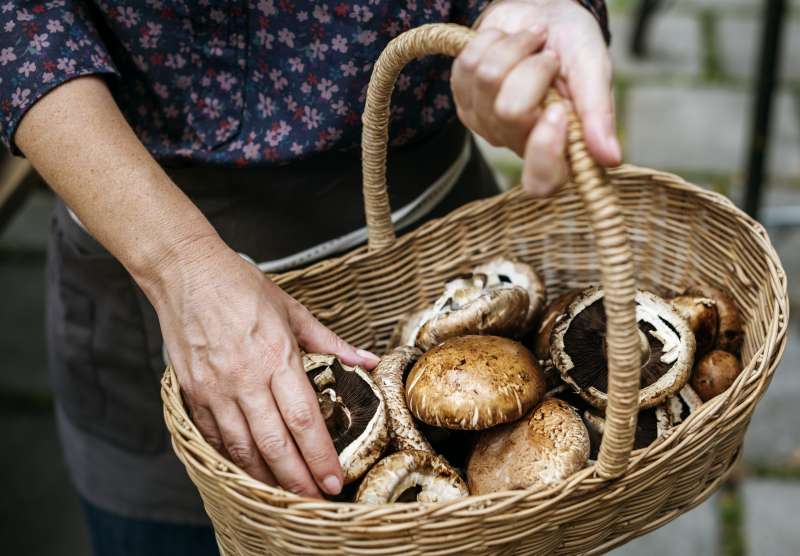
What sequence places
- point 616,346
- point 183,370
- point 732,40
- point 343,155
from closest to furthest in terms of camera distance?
point 616,346
point 183,370
point 343,155
point 732,40

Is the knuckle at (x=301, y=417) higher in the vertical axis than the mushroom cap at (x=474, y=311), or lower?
higher

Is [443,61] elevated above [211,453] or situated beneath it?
elevated above

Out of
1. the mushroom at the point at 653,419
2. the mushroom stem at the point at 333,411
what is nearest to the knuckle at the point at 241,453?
the mushroom stem at the point at 333,411

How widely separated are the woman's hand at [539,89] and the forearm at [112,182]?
37 centimetres

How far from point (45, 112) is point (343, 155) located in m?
0.42

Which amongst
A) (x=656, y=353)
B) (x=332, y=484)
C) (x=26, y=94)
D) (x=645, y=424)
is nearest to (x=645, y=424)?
(x=645, y=424)

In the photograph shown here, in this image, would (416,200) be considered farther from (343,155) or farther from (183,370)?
(183,370)

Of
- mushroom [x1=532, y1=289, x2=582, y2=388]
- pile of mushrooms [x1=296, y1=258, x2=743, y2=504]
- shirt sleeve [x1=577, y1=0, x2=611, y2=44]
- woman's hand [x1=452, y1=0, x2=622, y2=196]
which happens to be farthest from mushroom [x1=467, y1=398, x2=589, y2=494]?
shirt sleeve [x1=577, y1=0, x2=611, y2=44]

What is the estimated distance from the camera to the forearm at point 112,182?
3.36 ft

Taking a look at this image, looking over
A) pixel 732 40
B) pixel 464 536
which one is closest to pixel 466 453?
pixel 464 536

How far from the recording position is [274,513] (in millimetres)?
878

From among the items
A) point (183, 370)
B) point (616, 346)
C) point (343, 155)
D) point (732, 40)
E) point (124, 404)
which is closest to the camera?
point (616, 346)

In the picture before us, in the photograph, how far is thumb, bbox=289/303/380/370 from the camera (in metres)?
1.10

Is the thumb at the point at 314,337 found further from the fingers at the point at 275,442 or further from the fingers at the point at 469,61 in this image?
the fingers at the point at 469,61
